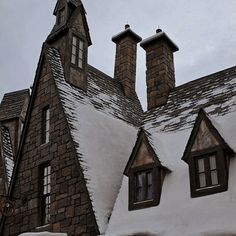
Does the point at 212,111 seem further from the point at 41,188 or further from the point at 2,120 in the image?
the point at 2,120

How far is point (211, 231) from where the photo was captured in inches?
330

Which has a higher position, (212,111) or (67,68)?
(67,68)

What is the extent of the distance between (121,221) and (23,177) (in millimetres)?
3842

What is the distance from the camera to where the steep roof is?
63.6 feet

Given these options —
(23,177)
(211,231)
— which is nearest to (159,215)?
(211,231)

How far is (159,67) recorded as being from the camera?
14555mm

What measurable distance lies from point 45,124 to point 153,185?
421 centimetres

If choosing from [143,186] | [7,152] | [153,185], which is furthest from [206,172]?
[7,152]

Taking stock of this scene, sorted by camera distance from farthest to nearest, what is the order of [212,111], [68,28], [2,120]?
[2,120]
[68,28]
[212,111]

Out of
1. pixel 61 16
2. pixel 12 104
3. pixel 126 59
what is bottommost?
pixel 12 104

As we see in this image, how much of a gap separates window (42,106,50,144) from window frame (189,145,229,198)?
15.3ft

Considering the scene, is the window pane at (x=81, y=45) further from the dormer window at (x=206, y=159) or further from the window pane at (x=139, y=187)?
the dormer window at (x=206, y=159)

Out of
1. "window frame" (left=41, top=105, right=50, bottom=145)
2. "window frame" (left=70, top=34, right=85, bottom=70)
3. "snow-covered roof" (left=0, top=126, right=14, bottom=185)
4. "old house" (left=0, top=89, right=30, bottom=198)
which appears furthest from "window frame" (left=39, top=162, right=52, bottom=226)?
"snow-covered roof" (left=0, top=126, right=14, bottom=185)

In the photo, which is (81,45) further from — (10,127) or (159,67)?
(10,127)
